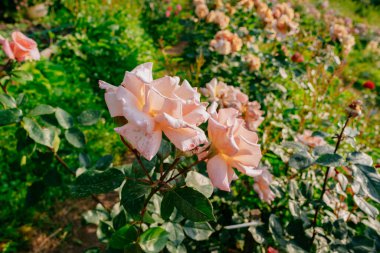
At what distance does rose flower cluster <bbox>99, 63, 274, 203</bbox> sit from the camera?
0.65 meters

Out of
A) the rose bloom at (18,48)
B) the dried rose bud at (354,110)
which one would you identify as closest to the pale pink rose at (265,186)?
the dried rose bud at (354,110)

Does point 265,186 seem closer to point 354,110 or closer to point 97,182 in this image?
point 354,110

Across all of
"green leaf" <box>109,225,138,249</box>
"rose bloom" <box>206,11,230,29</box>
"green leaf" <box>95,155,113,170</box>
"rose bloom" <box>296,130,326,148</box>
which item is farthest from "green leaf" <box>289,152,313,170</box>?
"rose bloom" <box>206,11,230,29</box>

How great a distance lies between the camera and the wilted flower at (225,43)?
2.19 meters

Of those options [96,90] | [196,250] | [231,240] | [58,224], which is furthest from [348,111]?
[96,90]

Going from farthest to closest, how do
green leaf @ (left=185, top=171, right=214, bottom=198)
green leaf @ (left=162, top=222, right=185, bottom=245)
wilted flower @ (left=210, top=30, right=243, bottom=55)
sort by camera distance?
wilted flower @ (left=210, top=30, right=243, bottom=55) < green leaf @ (left=162, top=222, right=185, bottom=245) < green leaf @ (left=185, top=171, right=214, bottom=198)

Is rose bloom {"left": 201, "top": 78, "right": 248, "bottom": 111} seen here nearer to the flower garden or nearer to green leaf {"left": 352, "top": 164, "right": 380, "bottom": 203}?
the flower garden

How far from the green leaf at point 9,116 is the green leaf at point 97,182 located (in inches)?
18.9

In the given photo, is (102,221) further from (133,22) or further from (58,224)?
(133,22)

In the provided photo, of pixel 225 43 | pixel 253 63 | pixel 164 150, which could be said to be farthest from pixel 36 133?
pixel 253 63

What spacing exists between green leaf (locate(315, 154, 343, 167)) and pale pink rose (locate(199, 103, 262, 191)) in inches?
16.0

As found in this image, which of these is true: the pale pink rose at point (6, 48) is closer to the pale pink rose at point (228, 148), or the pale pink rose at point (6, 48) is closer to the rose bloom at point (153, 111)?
the rose bloom at point (153, 111)

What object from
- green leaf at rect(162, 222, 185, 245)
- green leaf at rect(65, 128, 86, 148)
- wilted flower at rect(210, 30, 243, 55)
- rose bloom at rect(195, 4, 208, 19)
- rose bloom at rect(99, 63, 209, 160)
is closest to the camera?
rose bloom at rect(99, 63, 209, 160)

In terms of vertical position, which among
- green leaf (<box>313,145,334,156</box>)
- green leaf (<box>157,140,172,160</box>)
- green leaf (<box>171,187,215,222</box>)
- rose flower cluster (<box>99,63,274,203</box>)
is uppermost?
rose flower cluster (<box>99,63,274,203</box>)
